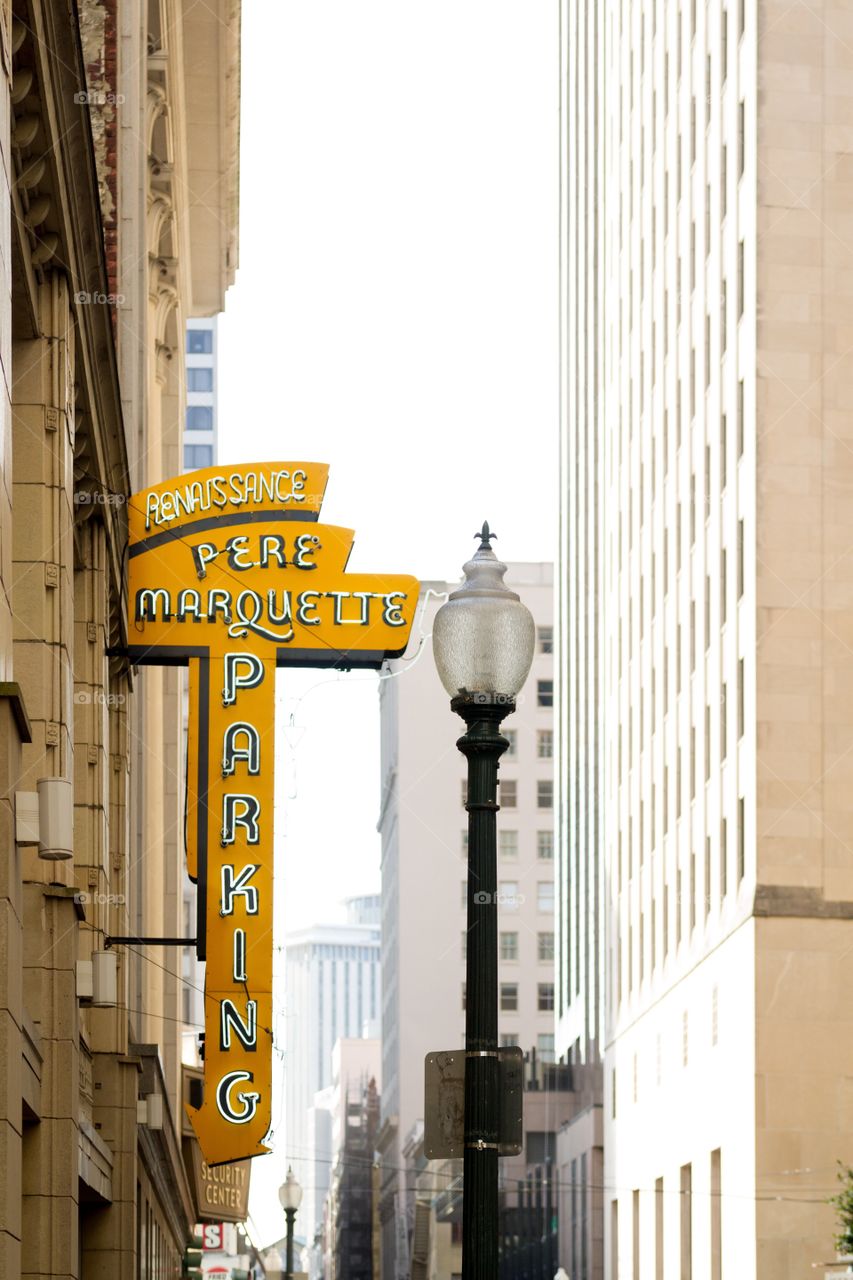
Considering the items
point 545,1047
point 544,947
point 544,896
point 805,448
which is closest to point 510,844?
point 544,896

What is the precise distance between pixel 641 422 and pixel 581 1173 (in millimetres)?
37209

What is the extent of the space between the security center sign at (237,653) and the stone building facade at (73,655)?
682mm

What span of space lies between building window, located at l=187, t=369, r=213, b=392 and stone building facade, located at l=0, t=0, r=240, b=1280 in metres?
137

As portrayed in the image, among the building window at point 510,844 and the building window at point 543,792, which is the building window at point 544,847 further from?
the building window at point 543,792

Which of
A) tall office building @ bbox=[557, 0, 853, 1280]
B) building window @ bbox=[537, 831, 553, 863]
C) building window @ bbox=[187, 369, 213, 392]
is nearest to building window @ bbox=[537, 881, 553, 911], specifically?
building window @ bbox=[537, 831, 553, 863]

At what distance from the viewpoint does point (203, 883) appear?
25797mm

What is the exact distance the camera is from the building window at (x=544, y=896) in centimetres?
15100

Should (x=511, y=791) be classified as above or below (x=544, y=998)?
above

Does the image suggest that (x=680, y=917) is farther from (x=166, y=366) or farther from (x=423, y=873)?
(x=423, y=873)

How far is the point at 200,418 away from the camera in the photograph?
570ft

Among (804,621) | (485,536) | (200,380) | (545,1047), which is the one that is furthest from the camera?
(200,380)

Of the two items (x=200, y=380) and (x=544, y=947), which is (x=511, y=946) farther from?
(x=200, y=380)

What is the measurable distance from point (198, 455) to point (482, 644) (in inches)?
6352

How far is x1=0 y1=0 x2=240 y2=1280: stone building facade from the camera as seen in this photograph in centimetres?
1353
